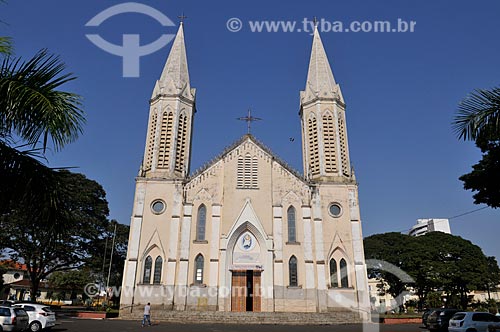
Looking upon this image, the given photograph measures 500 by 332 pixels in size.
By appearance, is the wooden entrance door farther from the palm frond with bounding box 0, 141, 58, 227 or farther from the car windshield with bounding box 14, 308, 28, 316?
the palm frond with bounding box 0, 141, 58, 227

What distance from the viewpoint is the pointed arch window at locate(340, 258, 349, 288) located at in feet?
89.1

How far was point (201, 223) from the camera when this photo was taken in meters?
28.5

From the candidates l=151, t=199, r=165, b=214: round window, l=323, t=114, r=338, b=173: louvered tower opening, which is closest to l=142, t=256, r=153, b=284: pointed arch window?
l=151, t=199, r=165, b=214: round window

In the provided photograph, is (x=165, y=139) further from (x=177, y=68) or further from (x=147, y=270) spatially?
(x=147, y=270)

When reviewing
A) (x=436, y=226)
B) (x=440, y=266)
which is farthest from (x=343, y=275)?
(x=436, y=226)

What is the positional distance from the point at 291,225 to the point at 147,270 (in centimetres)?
1104

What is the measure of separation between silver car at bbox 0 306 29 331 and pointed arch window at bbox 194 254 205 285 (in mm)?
12840

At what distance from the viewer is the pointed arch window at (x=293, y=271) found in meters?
27.0

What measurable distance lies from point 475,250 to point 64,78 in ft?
166

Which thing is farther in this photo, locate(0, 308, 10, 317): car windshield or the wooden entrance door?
the wooden entrance door

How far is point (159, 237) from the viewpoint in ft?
90.7

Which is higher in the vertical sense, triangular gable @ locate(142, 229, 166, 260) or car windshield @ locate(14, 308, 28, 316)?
triangular gable @ locate(142, 229, 166, 260)

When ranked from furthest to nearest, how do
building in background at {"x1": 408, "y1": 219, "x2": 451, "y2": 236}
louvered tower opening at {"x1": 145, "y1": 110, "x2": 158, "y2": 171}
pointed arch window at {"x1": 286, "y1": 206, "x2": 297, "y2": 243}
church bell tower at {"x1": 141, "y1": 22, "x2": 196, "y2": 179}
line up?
building in background at {"x1": 408, "y1": 219, "x2": 451, "y2": 236}
louvered tower opening at {"x1": 145, "y1": 110, "x2": 158, "y2": 171}
church bell tower at {"x1": 141, "y1": 22, "x2": 196, "y2": 179}
pointed arch window at {"x1": 286, "y1": 206, "x2": 297, "y2": 243}

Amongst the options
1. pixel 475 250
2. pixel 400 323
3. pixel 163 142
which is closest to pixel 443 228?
pixel 475 250
